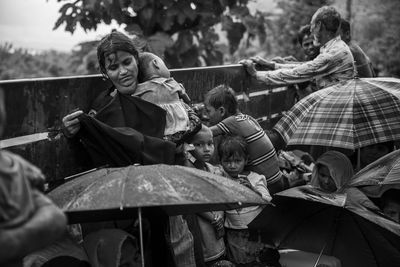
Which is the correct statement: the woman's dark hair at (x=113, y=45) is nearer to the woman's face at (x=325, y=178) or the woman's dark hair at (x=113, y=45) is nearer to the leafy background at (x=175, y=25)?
the woman's face at (x=325, y=178)

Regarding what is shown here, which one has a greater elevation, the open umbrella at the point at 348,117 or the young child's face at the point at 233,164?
the open umbrella at the point at 348,117

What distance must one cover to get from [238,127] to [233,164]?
0.38m

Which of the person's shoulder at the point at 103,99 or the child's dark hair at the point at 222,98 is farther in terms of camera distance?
the child's dark hair at the point at 222,98

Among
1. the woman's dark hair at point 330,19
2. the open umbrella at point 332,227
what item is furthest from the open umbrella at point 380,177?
the woman's dark hair at point 330,19

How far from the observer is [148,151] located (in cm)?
423

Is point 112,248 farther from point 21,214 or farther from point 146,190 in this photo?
point 21,214

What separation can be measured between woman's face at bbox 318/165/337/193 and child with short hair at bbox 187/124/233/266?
4.53 ft

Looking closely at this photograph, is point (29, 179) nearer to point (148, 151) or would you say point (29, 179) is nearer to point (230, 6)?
point (148, 151)

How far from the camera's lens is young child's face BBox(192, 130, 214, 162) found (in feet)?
16.6

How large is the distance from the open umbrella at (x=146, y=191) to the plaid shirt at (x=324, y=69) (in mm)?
3339

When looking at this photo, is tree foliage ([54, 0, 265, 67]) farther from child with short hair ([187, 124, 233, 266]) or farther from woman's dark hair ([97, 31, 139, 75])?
woman's dark hair ([97, 31, 139, 75])

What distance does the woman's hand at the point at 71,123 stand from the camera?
4.05m

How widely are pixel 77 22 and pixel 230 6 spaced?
211 cm

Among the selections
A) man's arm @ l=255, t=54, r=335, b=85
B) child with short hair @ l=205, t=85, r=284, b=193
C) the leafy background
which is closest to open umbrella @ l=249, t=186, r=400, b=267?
child with short hair @ l=205, t=85, r=284, b=193
